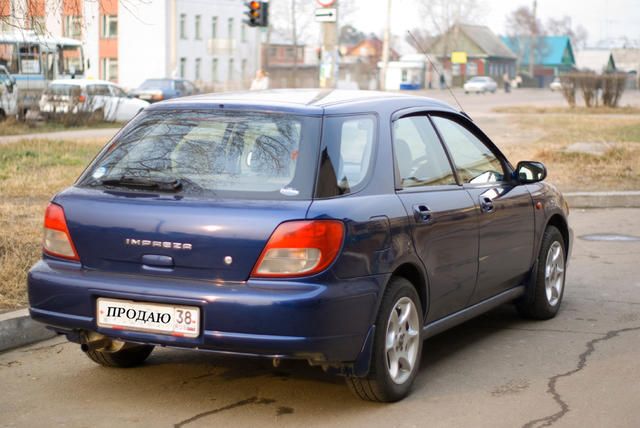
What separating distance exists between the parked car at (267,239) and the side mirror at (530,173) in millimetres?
933

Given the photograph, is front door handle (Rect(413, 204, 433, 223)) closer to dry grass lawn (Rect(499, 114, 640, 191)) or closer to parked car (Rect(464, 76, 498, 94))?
dry grass lawn (Rect(499, 114, 640, 191))

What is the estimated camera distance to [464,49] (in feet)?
460

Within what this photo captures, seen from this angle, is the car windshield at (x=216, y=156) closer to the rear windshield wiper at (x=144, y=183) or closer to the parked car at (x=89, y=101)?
the rear windshield wiper at (x=144, y=183)

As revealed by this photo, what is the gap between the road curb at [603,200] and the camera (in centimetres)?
1399

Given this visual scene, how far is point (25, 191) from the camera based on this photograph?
1352cm

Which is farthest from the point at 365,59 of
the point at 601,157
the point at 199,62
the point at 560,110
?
the point at 601,157

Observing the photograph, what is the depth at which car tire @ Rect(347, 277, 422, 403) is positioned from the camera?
17.1 feet

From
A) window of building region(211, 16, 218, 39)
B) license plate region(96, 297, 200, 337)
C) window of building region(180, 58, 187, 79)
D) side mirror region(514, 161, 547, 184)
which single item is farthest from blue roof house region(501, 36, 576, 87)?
license plate region(96, 297, 200, 337)

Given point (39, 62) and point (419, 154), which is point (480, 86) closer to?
point (39, 62)

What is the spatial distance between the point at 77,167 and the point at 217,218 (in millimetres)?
11927

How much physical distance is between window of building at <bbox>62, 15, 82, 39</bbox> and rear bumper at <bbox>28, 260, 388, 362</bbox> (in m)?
4.39

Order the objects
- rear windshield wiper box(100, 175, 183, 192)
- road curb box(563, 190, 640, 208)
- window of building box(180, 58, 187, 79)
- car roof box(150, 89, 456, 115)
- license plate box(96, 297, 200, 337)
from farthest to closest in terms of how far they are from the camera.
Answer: window of building box(180, 58, 187, 79), road curb box(563, 190, 640, 208), car roof box(150, 89, 456, 115), rear windshield wiper box(100, 175, 183, 192), license plate box(96, 297, 200, 337)

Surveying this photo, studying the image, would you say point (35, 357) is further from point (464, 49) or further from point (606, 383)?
point (464, 49)

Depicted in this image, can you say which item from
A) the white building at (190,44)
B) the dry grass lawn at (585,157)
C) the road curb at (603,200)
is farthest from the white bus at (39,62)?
the white building at (190,44)
